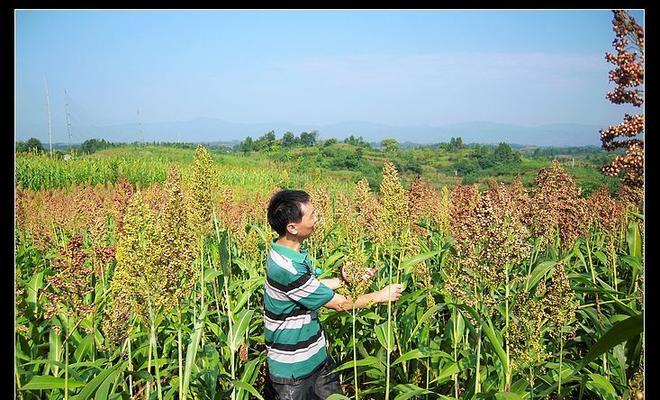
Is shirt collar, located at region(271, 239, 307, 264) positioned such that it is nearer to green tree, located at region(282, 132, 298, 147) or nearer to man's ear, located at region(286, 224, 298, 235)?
man's ear, located at region(286, 224, 298, 235)

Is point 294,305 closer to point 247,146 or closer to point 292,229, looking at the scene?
point 292,229

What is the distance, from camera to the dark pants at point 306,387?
3131mm

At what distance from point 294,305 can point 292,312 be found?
5cm

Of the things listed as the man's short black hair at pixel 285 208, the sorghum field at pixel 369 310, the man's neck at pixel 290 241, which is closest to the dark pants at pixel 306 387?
the sorghum field at pixel 369 310

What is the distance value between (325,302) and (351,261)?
345mm

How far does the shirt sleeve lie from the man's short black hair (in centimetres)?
38

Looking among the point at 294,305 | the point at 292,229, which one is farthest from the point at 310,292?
the point at 292,229

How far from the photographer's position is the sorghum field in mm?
2471

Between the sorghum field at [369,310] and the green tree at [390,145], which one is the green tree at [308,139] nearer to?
the green tree at [390,145]

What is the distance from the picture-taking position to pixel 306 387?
10.4ft

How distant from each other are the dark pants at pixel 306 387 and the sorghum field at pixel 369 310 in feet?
0.66
